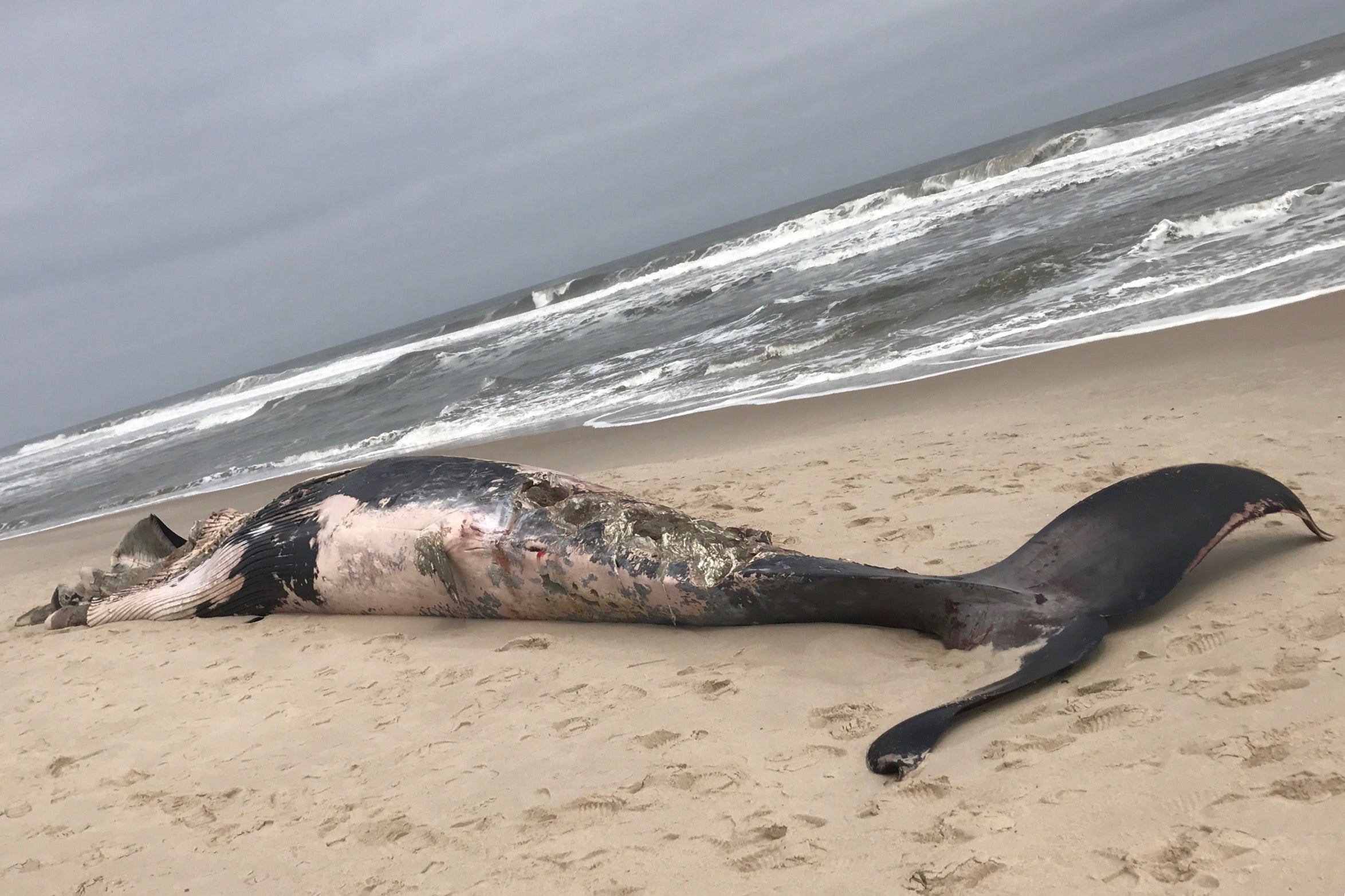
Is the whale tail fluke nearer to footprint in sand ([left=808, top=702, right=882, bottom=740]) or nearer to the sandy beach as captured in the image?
the sandy beach

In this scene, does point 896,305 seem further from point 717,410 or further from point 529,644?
point 529,644

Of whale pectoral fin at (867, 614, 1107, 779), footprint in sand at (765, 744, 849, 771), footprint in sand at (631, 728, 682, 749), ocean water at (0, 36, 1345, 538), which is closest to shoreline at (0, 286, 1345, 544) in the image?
ocean water at (0, 36, 1345, 538)

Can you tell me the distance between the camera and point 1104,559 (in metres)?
3.41

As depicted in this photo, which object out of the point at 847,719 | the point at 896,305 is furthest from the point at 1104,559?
the point at 896,305

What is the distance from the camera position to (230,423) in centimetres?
2931

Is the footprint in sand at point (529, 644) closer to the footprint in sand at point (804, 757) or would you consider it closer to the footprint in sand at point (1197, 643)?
the footprint in sand at point (804, 757)

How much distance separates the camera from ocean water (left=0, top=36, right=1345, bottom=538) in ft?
33.4

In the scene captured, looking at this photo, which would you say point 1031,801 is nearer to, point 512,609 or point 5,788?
point 512,609

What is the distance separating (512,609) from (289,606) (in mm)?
1725

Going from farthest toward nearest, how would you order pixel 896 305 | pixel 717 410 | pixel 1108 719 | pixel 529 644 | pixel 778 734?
1. pixel 896 305
2. pixel 717 410
3. pixel 529 644
4. pixel 778 734
5. pixel 1108 719

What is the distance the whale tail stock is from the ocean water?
213 inches

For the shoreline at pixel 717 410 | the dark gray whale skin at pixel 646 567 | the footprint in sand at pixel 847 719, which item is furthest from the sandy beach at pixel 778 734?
the shoreline at pixel 717 410

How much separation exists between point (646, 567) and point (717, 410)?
6.23 m

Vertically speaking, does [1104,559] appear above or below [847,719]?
above
